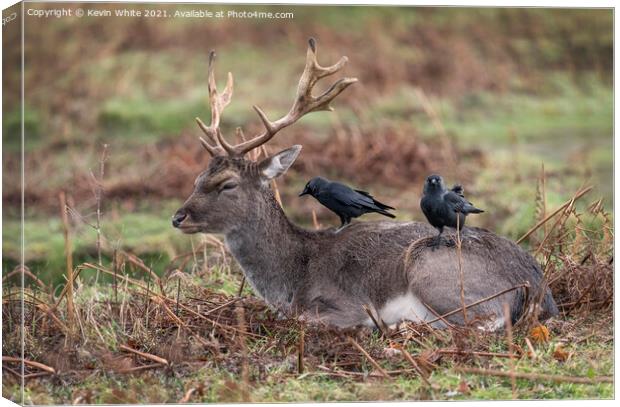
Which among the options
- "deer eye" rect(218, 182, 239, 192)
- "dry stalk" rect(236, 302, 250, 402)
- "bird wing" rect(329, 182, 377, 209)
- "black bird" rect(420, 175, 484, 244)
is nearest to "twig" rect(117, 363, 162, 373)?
"dry stalk" rect(236, 302, 250, 402)

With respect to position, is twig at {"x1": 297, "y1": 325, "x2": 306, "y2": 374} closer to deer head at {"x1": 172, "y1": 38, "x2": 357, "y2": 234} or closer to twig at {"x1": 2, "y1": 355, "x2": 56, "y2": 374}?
deer head at {"x1": 172, "y1": 38, "x2": 357, "y2": 234}

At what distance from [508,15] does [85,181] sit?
288 inches

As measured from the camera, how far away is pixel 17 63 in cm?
774

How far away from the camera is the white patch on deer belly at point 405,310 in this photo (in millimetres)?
8695

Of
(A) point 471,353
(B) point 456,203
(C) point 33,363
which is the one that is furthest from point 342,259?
(C) point 33,363

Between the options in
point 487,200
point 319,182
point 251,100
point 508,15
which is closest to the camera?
point 319,182

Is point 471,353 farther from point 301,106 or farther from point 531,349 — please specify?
point 301,106

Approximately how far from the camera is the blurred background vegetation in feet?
45.2

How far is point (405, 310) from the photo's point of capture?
8.77 meters

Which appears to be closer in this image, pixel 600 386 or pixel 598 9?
pixel 600 386

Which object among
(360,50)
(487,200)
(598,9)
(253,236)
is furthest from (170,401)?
(360,50)

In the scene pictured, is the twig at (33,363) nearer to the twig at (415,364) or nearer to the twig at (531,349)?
the twig at (415,364)

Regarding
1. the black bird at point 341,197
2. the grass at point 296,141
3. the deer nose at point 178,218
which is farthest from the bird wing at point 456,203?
the deer nose at point 178,218

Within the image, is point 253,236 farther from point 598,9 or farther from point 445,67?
point 445,67
